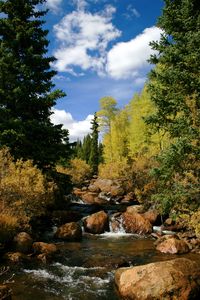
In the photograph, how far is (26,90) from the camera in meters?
20.9

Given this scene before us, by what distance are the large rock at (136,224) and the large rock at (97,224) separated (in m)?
1.34

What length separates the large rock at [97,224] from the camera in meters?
21.5

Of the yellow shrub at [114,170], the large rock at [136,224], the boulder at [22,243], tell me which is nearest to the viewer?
the boulder at [22,243]

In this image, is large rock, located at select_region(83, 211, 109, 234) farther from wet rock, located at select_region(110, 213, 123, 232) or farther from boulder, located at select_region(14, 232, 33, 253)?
boulder, located at select_region(14, 232, 33, 253)

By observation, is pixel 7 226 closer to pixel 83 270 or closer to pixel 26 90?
pixel 83 270

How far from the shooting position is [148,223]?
2175cm

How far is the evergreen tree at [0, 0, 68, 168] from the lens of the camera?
65.8 feet

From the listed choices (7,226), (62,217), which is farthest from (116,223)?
(7,226)

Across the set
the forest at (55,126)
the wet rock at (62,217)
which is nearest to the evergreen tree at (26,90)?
the forest at (55,126)

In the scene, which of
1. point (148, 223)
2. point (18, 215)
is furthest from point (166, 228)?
point (18, 215)

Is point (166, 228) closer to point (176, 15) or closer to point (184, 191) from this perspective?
point (184, 191)

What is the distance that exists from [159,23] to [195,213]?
963 cm

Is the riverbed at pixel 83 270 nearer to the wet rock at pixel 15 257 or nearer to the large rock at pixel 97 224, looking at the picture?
the wet rock at pixel 15 257

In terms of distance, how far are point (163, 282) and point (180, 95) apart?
8419 millimetres
